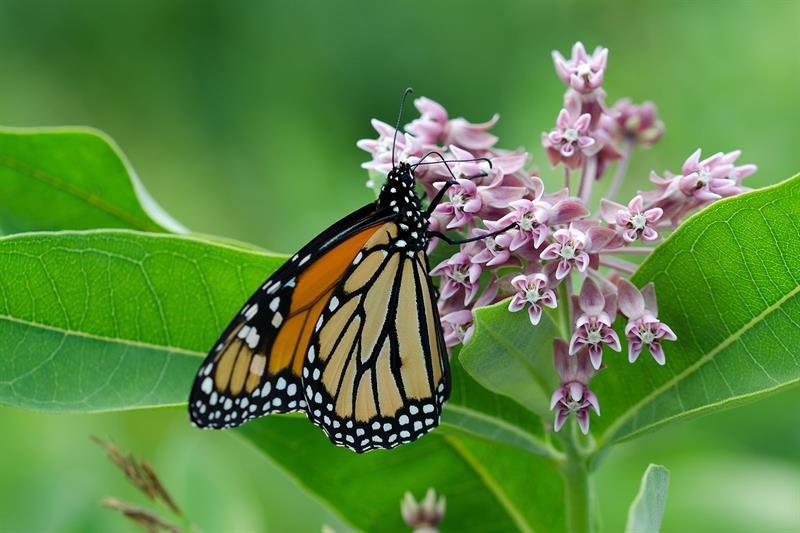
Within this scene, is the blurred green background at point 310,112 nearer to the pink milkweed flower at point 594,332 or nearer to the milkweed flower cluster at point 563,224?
the milkweed flower cluster at point 563,224

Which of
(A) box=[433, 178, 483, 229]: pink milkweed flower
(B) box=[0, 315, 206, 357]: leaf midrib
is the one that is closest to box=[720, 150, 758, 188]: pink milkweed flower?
(A) box=[433, 178, 483, 229]: pink milkweed flower

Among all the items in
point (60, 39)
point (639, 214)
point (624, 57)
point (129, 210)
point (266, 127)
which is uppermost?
point (60, 39)

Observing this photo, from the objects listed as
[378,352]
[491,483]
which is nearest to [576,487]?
[491,483]

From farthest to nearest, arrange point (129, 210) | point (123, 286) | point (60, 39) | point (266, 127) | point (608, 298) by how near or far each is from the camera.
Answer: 1. point (60, 39)
2. point (266, 127)
3. point (129, 210)
4. point (123, 286)
5. point (608, 298)

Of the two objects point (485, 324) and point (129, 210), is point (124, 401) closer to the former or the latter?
point (129, 210)

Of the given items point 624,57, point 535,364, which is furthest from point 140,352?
point 624,57

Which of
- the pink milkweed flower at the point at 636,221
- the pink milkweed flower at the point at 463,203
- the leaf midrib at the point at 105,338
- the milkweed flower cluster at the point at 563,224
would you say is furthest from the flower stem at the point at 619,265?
the leaf midrib at the point at 105,338

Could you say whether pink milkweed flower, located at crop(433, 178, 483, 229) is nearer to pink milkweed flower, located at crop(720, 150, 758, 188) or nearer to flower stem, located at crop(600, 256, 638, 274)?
flower stem, located at crop(600, 256, 638, 274)
